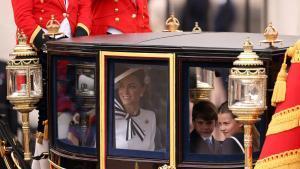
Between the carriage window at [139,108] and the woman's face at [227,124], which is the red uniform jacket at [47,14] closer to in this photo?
the carriage window at [139,108]

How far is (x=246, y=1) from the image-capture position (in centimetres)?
784

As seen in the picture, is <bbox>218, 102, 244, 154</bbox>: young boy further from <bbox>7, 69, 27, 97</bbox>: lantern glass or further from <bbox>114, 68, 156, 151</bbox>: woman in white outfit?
<bbox>7, 69, 27, 97</bbox>: lantern glass

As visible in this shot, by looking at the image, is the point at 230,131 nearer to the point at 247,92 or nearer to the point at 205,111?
the point at 205,111

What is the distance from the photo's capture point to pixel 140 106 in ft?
14.1

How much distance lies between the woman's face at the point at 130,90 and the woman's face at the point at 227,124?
314 mm

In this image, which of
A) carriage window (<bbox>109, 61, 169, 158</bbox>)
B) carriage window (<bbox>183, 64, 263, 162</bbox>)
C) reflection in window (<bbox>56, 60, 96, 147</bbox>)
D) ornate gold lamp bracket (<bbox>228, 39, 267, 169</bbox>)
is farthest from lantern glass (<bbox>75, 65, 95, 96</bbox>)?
ornate gold lamp bracket (<bbox>228, 39, 267, 169</bbox>)

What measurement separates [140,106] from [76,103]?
0.33 meters

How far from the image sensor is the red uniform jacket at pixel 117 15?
5523mm

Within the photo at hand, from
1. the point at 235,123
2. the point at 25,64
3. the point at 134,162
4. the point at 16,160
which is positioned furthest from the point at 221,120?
the point at 16,160

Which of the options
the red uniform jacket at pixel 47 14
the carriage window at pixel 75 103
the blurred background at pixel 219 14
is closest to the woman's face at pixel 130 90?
the carriage window at pixel 75 103

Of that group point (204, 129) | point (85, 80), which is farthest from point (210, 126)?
point (85, 80)

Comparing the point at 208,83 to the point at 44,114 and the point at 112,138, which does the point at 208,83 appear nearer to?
the point at 112,138

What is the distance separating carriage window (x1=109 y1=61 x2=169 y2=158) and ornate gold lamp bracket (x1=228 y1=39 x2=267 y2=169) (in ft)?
0.99

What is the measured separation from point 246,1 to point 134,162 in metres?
3.73
